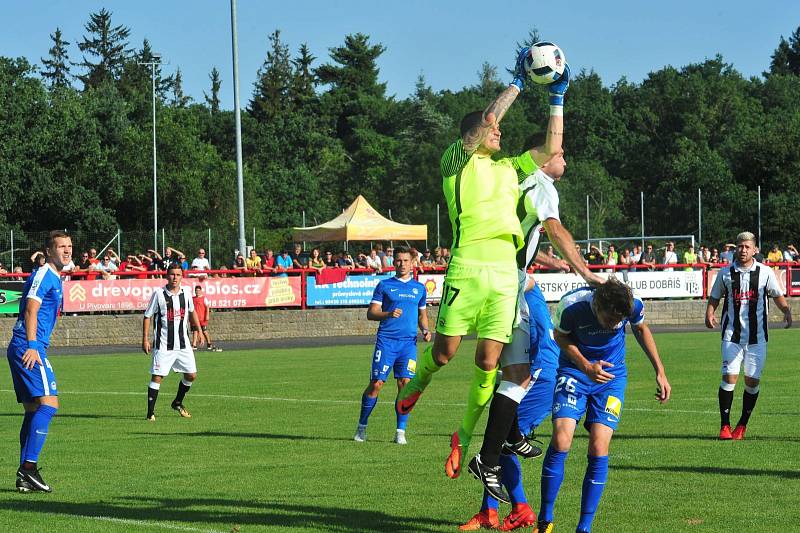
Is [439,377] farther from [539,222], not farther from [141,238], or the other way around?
[141,238]

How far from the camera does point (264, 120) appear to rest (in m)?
109

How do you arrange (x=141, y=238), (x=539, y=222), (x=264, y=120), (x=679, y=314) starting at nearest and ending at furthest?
(x=539, y=222) → (x=679, y=314) → (x=141, y=238) → (x=264, y=120)

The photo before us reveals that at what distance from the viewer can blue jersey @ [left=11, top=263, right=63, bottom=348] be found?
33.0 feet

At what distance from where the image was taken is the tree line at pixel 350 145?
205 ft

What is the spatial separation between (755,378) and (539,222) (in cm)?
598

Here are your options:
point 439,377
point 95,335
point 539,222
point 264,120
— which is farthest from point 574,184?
point 539,222

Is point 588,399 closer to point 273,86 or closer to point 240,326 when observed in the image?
point 240,326

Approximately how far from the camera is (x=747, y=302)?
1345 cm

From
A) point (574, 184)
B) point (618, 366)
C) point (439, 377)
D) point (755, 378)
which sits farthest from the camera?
point (574, 184)

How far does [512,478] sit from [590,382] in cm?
95

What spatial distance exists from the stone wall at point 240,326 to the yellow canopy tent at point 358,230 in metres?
5.73

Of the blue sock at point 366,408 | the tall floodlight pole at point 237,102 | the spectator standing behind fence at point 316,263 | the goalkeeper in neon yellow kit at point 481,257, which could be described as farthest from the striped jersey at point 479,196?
the tall floodlight pole at point 237,102

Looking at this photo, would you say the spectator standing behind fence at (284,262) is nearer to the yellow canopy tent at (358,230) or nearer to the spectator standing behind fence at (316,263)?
the spectator standing behind fence at (316,263)

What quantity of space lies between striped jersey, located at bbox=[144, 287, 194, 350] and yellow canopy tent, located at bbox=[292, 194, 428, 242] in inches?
913
